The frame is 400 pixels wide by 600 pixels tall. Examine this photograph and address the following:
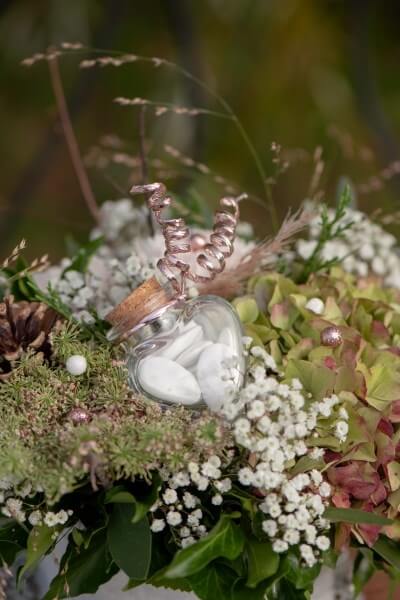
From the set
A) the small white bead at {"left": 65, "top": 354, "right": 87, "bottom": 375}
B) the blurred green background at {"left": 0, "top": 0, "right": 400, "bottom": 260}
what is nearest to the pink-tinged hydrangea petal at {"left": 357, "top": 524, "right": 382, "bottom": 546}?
the small white bead at {"left": 65, "top": 354, "right": 87, "bottom": 375}

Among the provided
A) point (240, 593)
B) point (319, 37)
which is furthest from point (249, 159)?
point (240, 593)

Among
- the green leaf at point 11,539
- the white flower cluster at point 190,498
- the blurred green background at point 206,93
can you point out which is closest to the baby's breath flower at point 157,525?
the white flower cluster at point 190,498

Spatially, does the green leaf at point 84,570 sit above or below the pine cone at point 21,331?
below

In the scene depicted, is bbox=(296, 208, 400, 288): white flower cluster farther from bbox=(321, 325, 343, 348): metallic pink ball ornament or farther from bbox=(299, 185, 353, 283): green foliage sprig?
bbox=(321, 325, 343, 348): metallic pink ball ornament

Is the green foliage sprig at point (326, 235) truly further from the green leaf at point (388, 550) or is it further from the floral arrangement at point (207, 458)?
the green leaf at point (388, 550)

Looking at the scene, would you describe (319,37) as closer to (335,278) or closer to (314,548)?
(335,278)
